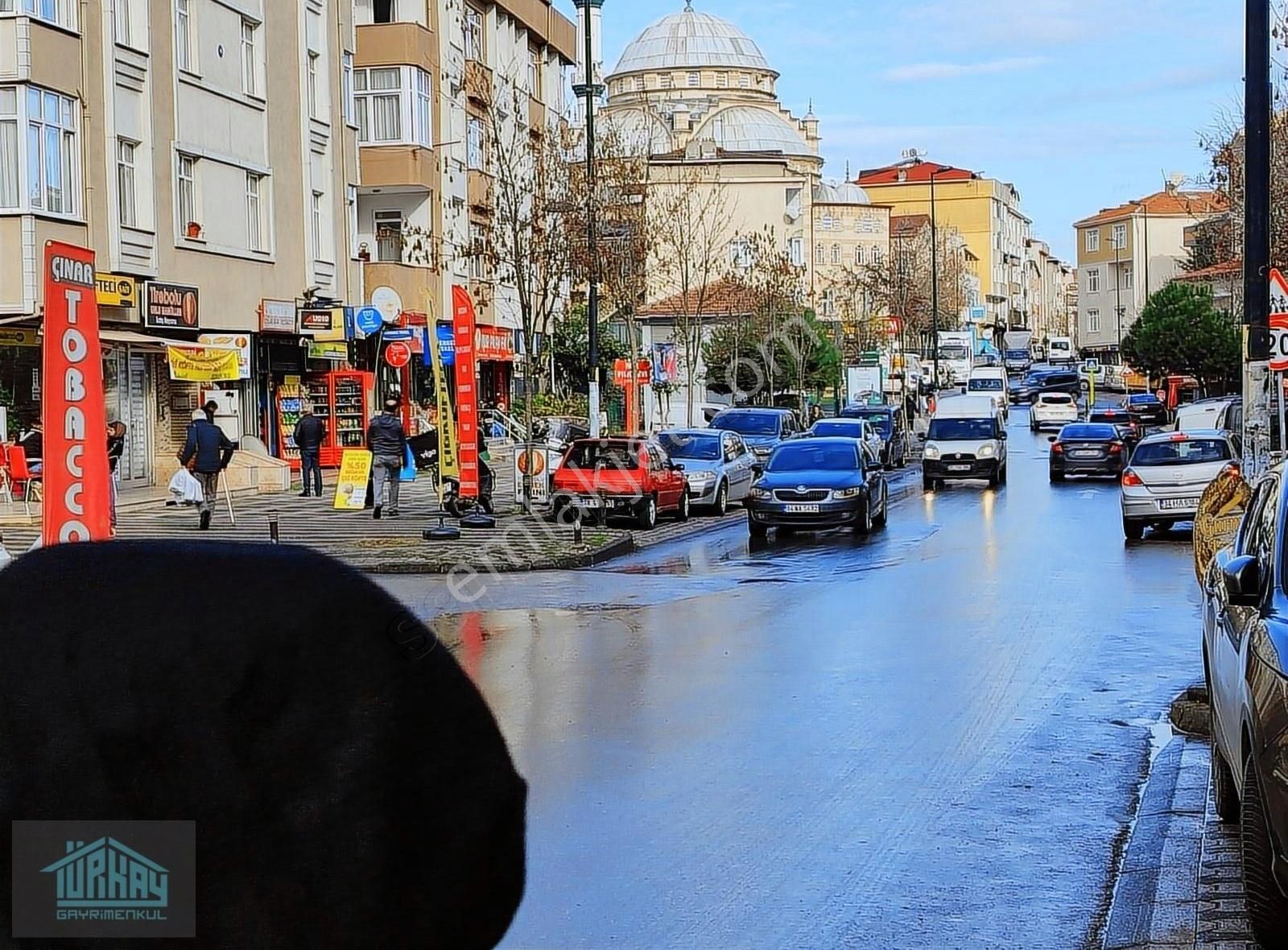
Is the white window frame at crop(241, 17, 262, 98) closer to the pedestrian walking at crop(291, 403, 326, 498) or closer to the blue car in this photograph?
the pedestrian walking at crop(291, 403, 326, 498)

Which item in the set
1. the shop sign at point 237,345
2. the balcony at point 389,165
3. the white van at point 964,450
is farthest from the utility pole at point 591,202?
the balcony at point 389,165

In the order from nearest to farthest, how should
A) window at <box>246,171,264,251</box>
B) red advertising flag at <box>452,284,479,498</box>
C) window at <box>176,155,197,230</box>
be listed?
1. red advertising flag at <box>452,284,479,498</box>
2. window at <box>176,155,197,230</box>
3. window at <box>246,171,264,251</box>

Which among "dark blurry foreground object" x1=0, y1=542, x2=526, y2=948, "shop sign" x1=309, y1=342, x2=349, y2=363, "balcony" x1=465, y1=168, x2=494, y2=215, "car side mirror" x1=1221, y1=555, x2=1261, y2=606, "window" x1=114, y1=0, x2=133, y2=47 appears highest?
"window" x1=114, y1=0, x2=133, y2=47

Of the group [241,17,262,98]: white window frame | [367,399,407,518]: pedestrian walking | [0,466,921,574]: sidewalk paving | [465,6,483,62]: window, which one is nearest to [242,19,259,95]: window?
[241,17,262,98]: white window frame

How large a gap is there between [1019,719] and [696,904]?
4759mm

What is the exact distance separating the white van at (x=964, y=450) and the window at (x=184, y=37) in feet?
58.6

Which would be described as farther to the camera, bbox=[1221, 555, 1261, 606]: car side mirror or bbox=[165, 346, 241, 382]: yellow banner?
bbox=[165, 346, 241, 382]: yellow banner

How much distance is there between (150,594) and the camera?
2.38m

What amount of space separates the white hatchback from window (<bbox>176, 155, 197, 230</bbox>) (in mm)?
46320

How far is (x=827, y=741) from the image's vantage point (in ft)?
33.6

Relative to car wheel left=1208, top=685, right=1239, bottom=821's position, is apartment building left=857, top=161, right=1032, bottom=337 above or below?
above

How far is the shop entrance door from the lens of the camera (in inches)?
1244

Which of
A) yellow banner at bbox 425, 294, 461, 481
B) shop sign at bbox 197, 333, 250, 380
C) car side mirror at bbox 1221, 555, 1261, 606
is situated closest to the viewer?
car side mirror at bbox 1221, 555, 1261, 606

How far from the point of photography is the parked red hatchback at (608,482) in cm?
2802
